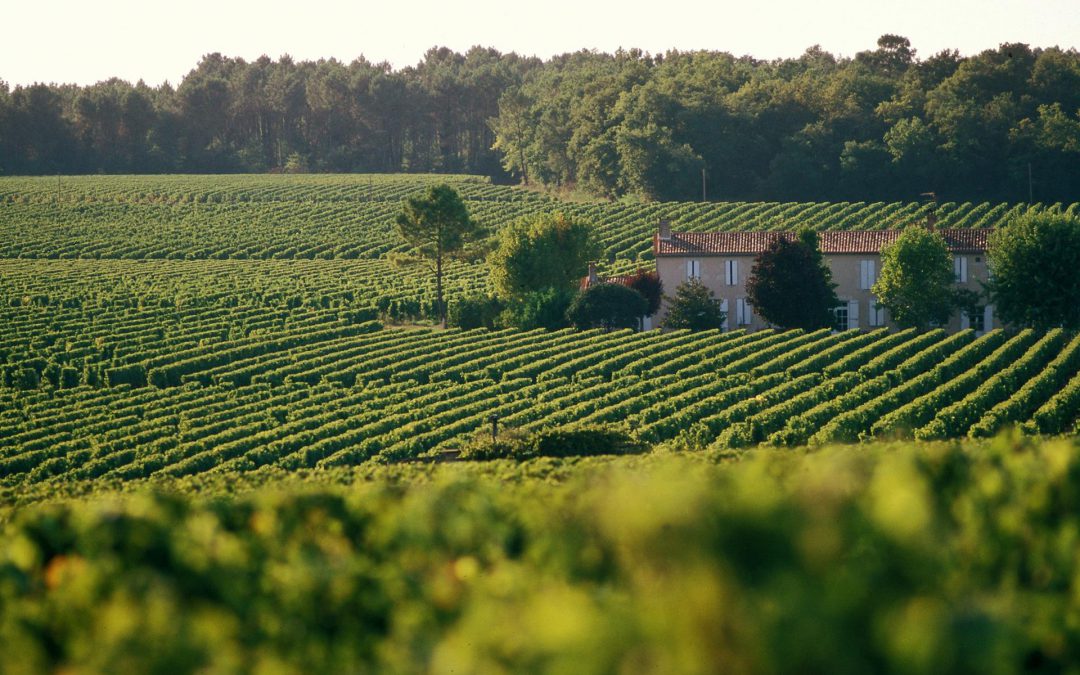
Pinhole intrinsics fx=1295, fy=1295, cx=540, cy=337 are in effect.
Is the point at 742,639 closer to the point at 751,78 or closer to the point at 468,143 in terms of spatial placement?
the point at 751,78

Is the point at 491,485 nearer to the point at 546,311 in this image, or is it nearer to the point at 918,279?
the point at 546,311

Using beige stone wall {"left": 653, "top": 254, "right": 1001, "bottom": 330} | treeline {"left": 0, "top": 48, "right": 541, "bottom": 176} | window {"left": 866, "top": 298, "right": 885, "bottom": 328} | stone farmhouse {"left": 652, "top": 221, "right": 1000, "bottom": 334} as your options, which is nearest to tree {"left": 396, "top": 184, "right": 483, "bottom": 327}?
stone farmhouse {"left": 652, "top": 221, "right": 1000, "bottom": 334}

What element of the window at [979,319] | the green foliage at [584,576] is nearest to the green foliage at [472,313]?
the window at [979,319]

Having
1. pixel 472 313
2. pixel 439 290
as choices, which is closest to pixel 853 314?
pixel 472 313

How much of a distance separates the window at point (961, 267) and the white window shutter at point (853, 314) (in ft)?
14.9

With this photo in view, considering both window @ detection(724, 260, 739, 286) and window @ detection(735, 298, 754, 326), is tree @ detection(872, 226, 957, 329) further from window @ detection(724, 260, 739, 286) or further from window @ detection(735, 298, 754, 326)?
window @ detection(724, 260, 739, 286)

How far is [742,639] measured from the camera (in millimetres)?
4402

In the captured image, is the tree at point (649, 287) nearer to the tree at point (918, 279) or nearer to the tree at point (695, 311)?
the tree at point (695, 311)

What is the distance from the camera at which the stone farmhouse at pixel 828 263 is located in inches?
2266

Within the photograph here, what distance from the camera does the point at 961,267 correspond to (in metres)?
57.7

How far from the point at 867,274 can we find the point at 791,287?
22.8 ft

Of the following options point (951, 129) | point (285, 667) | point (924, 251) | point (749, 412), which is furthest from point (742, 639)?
point (951, 129)

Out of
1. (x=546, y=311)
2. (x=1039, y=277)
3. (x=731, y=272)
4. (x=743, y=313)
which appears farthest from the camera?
(x=731, y=272)

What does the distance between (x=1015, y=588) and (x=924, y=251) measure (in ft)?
159
